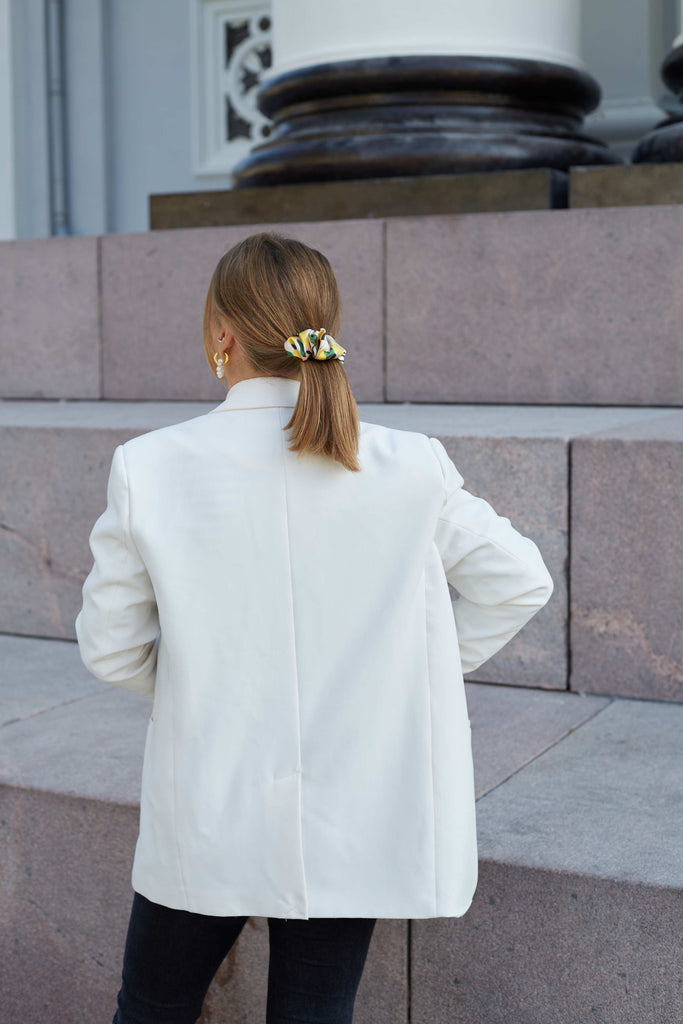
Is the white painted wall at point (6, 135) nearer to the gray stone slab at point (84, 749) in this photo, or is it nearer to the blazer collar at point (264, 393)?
the gray stone slab at point (84, 749)

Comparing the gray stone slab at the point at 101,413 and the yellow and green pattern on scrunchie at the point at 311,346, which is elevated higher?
the yellow and green pattern on scrunchie at the point at 311,346

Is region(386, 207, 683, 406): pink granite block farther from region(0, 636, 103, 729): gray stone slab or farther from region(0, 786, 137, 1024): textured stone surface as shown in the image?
region(0, 786, 137, 1024): textured stone surface

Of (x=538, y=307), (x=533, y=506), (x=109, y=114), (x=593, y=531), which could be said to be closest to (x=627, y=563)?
(x=593, y=531)

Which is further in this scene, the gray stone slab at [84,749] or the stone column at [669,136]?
the stone column at [669,136]

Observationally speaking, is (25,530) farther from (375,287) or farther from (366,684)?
(366,684)

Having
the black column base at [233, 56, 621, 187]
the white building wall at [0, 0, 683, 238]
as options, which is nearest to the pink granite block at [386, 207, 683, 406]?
the black column base at [233, 56, 621, 187]

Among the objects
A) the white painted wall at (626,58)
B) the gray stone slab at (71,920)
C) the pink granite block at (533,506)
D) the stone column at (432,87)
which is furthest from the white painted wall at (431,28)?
the gray stone slab at (71,920)

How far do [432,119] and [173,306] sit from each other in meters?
1.26

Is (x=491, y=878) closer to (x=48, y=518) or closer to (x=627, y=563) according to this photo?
(x=627, y=563)

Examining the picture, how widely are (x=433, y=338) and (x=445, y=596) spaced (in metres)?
2.86

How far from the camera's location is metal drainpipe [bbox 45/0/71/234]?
9.23 m

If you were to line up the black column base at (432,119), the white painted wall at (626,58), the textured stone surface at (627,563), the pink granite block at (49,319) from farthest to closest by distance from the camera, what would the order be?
1. the white painted wall at (626,58)
2. the pink granite block at (49,319)
3. the black column base at (432,119)
4. the textured stone surface at (627,563)

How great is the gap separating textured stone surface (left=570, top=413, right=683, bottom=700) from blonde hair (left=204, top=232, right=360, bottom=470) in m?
1.64

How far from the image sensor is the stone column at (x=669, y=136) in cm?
474
